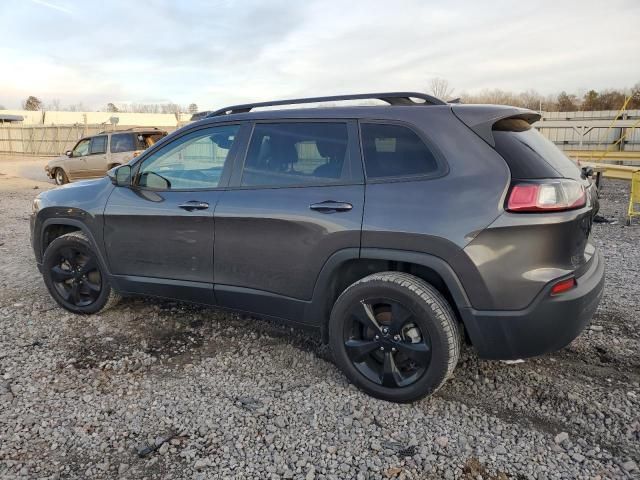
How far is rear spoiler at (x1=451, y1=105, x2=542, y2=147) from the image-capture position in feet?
8.91

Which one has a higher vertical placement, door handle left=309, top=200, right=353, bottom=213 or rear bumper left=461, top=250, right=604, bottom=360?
door handle left=309, top=200, right=353, bottom=213

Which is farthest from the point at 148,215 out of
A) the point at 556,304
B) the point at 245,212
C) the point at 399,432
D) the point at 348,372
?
the point at 556,304

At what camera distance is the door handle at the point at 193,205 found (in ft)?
11.4

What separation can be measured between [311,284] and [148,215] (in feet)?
4.90

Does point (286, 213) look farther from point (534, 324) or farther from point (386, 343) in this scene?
point (534, 324)

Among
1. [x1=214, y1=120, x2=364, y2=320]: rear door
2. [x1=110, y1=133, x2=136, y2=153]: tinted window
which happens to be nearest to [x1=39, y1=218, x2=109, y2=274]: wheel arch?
[x1=214, y1=120, x2=364, y2=320]: rear door

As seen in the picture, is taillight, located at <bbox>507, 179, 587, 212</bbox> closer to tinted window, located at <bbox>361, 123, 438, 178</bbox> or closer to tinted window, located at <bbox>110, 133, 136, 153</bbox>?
tinted window, located at <bbox>361, 123, 438, 178</bbox>

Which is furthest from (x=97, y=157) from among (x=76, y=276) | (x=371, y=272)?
(x=371, y=272)

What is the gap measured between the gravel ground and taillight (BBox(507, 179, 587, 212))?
3.99 feet

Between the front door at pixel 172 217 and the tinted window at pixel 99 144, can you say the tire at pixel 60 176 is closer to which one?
the tinted window at pixel 99 144

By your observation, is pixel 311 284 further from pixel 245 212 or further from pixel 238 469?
pixel 238 469

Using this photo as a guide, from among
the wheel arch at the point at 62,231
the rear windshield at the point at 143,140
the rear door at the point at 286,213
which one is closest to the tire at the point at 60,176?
the rear windshield at the point at 143,140

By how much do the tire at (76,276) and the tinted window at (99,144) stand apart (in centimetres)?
1170

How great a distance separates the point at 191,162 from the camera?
3.74m
